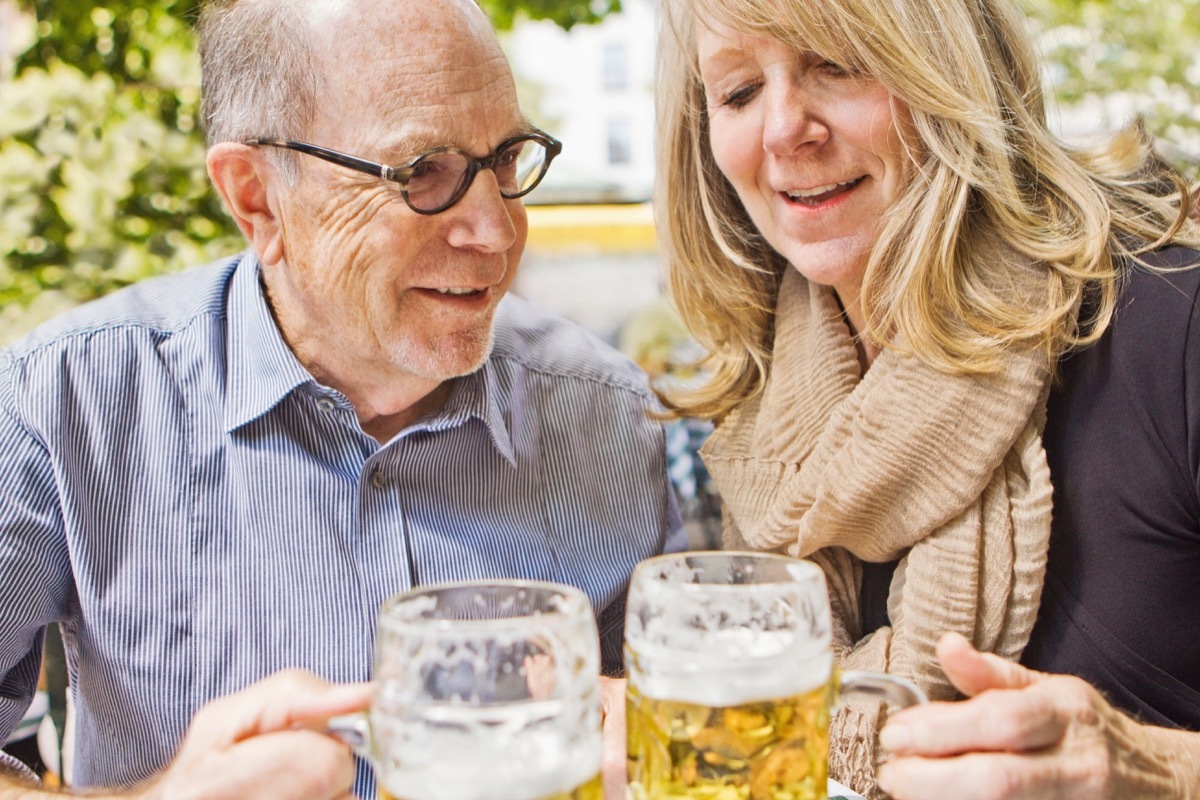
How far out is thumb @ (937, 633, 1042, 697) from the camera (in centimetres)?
79

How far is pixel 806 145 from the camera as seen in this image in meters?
1.51

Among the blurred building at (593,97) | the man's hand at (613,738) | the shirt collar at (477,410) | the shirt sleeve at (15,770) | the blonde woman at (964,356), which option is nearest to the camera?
the man's hand at (613,738)

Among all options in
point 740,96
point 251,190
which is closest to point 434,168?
point 251,190

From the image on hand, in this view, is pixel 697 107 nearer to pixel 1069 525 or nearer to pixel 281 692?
pixel 1069 525

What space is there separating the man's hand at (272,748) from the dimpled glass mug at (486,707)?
0.07 metres

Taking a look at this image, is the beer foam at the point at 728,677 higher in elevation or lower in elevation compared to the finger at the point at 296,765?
higher

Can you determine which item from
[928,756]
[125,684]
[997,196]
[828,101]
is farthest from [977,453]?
[125,684]

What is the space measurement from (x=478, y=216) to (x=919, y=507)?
718mm

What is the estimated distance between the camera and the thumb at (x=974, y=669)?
790mm

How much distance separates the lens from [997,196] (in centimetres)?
147

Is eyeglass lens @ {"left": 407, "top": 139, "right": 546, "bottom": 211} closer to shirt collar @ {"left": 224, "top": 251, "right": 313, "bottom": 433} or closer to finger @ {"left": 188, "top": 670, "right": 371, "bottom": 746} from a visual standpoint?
shirt collar @ {"left": 224, "top": 251, "right": 313, "bottom": 433}

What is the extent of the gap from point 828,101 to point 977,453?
52cm

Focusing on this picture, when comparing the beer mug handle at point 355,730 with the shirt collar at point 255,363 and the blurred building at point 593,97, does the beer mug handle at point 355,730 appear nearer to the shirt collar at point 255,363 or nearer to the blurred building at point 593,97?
the shirt collar at point 255,363

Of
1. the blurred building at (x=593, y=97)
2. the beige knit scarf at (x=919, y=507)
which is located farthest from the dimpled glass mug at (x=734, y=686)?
the blurred building at (x=593, y=97)
